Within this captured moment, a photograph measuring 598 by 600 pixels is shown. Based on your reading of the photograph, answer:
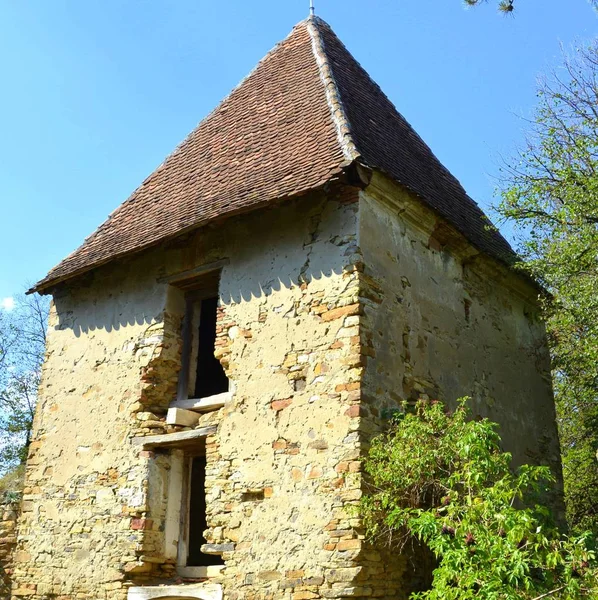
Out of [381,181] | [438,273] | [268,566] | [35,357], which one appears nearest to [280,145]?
[381,181]

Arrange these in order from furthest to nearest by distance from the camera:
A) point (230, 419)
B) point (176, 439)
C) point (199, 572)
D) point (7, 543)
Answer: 1. point (7, 543)
2. point (176, 439)
3. point (199, 572)
4. point (230, 419)

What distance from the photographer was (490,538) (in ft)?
18.0

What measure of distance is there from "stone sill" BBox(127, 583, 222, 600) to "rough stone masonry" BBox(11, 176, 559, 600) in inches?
0.9

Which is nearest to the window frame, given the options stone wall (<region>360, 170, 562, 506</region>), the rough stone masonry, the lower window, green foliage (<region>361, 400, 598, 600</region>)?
the rough stone masonry

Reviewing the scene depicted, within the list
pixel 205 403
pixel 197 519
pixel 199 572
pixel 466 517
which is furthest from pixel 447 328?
pixel 199 572

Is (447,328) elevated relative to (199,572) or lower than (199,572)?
elevated

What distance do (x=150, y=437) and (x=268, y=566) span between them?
7.29 feet

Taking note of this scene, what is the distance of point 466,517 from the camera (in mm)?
5688

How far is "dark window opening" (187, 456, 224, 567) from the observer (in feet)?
26.9

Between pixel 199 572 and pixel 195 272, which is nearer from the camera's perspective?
pixel 199 572

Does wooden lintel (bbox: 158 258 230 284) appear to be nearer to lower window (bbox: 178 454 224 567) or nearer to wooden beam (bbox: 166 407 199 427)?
wooden beam (bbox: 166 407 199 427)

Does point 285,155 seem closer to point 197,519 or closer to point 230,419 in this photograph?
point 230,419

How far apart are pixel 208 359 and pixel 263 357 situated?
6.77ft

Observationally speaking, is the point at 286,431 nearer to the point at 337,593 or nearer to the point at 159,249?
the point at 337,593
